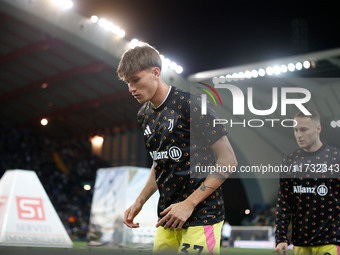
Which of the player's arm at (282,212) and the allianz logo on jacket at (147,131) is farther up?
the allianz logo on jacket at (147,131)

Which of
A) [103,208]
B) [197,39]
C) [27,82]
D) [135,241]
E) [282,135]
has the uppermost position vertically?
[197,39]

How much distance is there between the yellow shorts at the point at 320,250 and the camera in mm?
3203

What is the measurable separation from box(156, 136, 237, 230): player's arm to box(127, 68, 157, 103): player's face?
407 millimetres

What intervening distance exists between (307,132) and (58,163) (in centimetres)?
3214

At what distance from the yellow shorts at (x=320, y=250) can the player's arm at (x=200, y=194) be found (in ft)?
4.59

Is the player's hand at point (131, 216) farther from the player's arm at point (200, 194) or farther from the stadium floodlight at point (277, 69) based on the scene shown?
the stadium floodlight at point (277, 69)

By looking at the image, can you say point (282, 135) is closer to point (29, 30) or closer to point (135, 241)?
point (29, 30)

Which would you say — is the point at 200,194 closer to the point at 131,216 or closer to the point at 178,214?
the point at 178,214

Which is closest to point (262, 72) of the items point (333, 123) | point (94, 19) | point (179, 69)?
point (179, 69)

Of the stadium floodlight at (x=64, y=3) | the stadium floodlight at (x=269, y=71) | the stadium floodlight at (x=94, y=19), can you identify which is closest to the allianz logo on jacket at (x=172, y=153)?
the stadium floodlight at (x=64, y=3)

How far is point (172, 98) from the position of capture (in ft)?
7.87

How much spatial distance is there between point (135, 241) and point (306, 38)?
1368 cm

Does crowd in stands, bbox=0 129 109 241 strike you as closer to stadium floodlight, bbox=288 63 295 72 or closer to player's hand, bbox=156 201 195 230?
stadium floodlight, bbox=288 63 295 72

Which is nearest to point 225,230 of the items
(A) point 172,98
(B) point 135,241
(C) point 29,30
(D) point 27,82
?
(B) point 135,241
